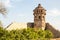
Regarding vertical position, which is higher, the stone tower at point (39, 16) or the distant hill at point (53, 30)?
the stone tower at point (39, 16)

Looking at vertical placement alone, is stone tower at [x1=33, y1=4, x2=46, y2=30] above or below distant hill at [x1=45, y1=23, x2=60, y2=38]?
above

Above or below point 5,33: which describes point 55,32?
below

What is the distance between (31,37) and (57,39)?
694 inches

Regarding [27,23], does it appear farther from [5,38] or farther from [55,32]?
[5,38]

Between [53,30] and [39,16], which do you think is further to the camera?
[53,30]

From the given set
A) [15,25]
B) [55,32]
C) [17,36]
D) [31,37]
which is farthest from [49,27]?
[17,36]

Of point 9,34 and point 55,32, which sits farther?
point 55,32

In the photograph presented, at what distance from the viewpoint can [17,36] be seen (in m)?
48.0

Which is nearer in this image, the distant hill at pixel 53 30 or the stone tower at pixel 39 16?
the stone tower at pixel 39 16

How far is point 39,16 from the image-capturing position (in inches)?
2987

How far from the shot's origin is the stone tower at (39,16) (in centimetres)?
7481

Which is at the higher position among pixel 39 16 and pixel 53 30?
pixel 39 16

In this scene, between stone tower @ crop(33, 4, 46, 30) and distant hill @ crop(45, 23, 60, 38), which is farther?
distant hill @ crop(45, 23, 60, 38)

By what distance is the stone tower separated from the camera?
7481 cm
